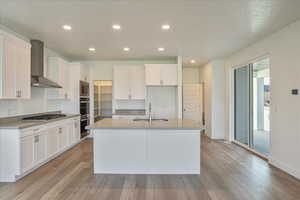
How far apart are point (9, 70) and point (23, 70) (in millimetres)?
371

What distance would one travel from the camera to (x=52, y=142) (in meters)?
4.24

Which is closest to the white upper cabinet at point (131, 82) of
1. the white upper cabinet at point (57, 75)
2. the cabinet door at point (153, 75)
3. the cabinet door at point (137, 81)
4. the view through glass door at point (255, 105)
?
the cabinet door at point (137, 81)

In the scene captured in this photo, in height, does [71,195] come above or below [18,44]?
below

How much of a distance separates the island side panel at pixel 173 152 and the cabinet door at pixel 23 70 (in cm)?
251

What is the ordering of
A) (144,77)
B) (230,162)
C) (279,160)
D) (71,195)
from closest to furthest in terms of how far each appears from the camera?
(71,195)
(279,160)
(230,162)
(144,77)

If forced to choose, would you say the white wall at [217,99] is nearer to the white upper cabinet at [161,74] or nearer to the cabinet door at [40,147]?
the white upper cabinet at [161,74]

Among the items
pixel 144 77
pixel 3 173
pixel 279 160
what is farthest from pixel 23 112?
pixel 279 160

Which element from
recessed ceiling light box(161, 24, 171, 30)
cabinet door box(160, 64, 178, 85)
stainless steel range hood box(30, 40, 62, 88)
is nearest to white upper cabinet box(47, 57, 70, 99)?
stainless steel range hood box(30, 40, 62, 88)

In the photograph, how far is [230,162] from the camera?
4.10m

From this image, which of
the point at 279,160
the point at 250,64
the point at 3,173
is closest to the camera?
the point at 3,173

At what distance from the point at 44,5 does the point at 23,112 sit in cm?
244

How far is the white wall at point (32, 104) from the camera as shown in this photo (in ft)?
12.1

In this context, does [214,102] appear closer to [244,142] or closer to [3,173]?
[244,142]

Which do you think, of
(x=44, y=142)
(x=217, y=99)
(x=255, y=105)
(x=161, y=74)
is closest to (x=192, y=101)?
(x=217, y=99)
